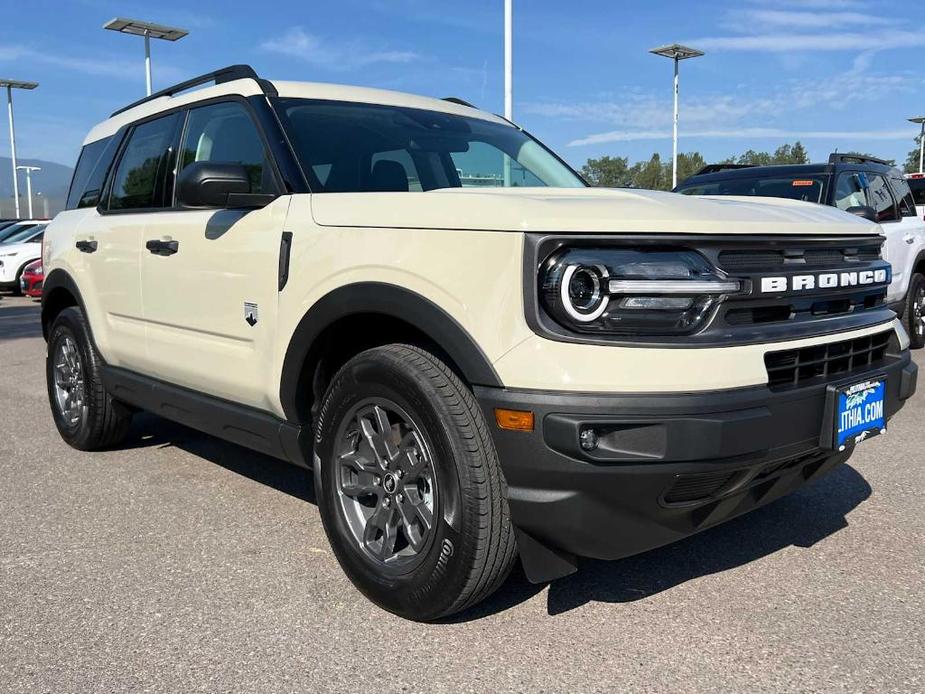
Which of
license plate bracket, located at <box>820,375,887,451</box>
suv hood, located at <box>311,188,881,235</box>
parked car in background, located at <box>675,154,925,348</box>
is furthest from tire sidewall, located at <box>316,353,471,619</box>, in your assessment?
parked car in background, located at <box>675,154,925,348</box>

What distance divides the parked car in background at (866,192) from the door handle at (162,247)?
17.5 feet

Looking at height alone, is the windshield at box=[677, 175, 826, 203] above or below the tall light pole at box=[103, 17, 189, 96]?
below

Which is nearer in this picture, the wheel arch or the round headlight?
the round headlight

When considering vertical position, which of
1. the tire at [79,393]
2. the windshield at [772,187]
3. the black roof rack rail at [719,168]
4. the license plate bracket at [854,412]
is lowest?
the tire at [79,393]

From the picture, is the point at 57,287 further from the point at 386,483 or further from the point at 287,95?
the point at 386,483

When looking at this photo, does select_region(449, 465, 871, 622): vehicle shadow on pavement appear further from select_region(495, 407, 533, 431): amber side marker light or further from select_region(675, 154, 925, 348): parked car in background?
select_region(675, 154, 925, 348): parked car in background

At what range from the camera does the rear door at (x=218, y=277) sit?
3.26 meters

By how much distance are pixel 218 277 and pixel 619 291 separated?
5.98 feet

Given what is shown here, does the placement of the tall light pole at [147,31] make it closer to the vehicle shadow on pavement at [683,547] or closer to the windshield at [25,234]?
the windshield at [25,234]

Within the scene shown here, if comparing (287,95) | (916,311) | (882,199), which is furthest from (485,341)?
(916,311)

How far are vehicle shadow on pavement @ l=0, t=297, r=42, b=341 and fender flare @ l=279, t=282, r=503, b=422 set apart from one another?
7138 mm

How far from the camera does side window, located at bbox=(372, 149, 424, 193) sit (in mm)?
3438

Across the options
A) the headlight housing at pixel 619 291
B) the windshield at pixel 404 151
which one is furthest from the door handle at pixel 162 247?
the headlight housing at pixel 619 291

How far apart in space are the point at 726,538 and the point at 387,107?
232 cm
